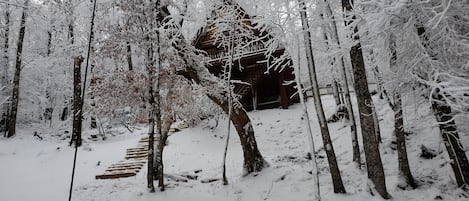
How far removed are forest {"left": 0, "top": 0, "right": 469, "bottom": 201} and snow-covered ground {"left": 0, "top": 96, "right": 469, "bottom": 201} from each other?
0.05 metres

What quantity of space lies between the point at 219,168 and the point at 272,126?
5856 millimetres

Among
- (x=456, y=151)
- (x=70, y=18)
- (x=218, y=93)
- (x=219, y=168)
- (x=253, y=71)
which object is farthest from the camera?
(x=253, y=71)

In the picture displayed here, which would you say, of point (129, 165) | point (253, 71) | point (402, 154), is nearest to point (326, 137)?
point (402, 154)

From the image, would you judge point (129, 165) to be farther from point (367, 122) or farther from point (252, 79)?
point (252, 79)

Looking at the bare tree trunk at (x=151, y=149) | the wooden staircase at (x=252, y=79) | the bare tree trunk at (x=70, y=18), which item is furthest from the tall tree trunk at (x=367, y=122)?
the bare tree trunk at (x=70, y=18)

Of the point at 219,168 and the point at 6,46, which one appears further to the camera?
the point at 6,46

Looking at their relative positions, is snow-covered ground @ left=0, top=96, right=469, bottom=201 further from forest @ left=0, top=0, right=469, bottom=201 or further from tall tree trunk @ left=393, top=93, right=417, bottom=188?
tall tree trunk @ left=393, top=93, right=417, bottom=188

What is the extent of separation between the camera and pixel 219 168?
9203mm

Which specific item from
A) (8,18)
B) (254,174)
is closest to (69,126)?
(8,18)

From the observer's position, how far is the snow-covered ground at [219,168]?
21.1ft

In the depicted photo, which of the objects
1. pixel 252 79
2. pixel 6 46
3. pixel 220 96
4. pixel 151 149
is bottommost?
pixel 151 149

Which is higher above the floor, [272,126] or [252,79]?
[252,79]

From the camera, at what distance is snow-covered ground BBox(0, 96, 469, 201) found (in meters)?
6.43

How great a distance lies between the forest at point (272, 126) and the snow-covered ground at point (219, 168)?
0.05 m
